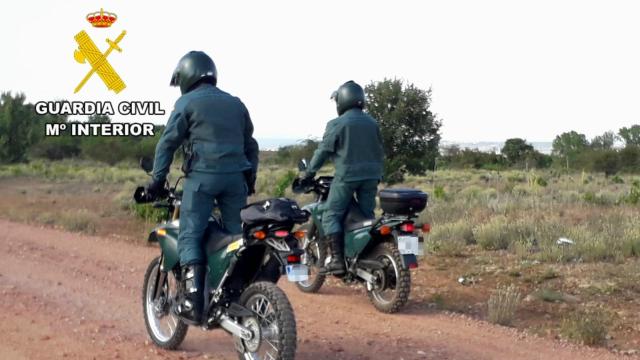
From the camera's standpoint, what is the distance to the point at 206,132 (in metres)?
5.73

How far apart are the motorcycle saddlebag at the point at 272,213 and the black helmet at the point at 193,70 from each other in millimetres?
1113

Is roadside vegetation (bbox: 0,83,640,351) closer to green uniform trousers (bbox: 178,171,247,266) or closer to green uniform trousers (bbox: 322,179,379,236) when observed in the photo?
green uniform trousers (bbox: 322,179,379,236)

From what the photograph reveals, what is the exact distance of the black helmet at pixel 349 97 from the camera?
27.4 feet

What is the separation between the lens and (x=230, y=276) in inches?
223

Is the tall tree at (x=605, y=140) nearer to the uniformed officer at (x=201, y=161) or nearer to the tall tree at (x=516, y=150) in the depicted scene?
the tall tree at (x=516, y=150)

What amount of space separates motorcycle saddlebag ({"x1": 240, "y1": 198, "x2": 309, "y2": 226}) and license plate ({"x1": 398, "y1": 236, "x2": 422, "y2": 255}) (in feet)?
8.15

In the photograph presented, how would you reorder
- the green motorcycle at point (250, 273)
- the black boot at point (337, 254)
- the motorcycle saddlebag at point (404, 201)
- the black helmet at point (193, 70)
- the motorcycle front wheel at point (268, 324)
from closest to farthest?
1. the motorcycle front wheel at point (268, 324)
2. the green motorcycle at point (250, 273)
3. the black helmet at point (193, 70)
4. the motorcycle saddlebag at point (404, 201)
5. the black boot at point (337, 254)

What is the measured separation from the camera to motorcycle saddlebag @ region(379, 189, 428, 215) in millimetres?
7727

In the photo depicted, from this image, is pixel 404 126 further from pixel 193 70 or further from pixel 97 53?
pixel 193 70

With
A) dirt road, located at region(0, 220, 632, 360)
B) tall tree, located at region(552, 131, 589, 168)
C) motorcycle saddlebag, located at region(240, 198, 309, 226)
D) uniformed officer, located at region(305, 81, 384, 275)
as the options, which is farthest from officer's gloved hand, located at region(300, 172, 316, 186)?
tall tree, located at region(552, 131, 589, 168)

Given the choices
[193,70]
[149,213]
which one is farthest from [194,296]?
[149,213]

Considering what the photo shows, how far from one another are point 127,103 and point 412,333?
733 inches

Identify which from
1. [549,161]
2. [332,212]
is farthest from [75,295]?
[549,161]

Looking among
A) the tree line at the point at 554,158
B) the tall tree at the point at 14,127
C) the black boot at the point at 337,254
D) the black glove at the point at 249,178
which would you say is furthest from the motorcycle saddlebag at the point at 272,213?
the tall tree at the point at 14,127
